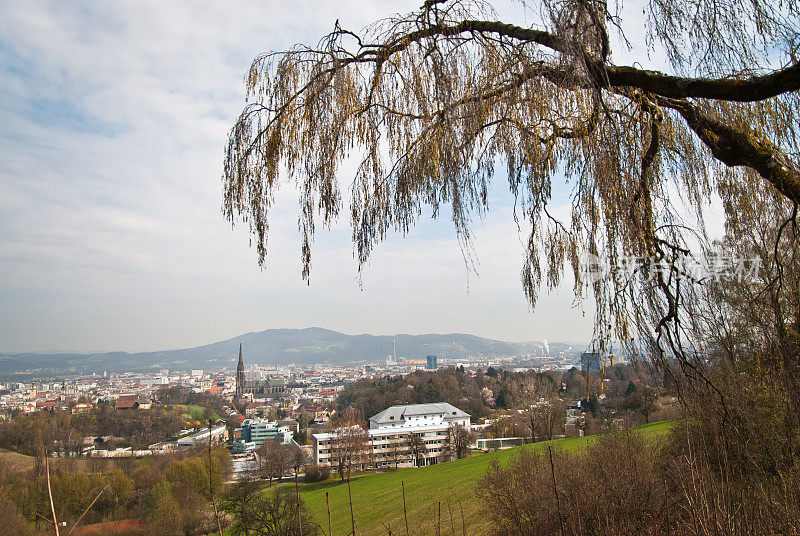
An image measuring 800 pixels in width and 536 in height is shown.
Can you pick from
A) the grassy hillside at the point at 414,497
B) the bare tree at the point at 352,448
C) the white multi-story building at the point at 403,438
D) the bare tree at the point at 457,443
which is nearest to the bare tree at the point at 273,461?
the grassy hillside at the point at 414,497

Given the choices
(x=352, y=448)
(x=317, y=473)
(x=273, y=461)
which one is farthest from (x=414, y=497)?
(x=273, y=461)

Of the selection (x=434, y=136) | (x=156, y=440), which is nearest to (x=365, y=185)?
(x=434, y=136)

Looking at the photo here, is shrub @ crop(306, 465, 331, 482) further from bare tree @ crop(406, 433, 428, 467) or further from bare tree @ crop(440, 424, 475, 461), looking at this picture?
bare tree @ crop(440, 424, 475, 461)

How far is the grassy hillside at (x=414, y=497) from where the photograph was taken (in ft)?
65.7

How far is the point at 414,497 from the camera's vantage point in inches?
1048

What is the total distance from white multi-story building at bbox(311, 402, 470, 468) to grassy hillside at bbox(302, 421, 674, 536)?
6.49 m

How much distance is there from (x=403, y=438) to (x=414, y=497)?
58.2 ft

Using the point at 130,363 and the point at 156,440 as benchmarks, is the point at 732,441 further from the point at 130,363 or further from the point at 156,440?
the point at 130,363

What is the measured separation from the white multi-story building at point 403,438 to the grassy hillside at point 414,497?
6495 mm

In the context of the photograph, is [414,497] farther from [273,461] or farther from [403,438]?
[403,438]

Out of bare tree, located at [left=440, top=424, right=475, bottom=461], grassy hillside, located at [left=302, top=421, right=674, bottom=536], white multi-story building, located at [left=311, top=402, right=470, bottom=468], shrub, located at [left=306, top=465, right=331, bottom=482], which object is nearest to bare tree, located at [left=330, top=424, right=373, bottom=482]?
white multi-story building, located at [left=311, top=402, right=470, bottom=468]

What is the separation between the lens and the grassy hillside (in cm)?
2003

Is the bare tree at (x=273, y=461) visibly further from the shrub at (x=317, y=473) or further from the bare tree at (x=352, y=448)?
the bare tree at (x=352, y=448)

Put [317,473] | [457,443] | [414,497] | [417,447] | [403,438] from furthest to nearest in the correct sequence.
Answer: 1. [403,438]
2. [417,447]
3. [457,443]
4. [317,473]
5. [414,497]
